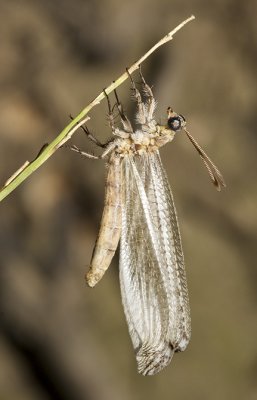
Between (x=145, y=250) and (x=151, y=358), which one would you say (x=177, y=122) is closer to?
(x=145, y=250)

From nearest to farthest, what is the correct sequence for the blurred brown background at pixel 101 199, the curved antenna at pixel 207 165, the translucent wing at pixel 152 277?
the curved antenna at pixel 207 165, the translucent wing at pixel 152 277, the blurred brown background at pixel 101 199

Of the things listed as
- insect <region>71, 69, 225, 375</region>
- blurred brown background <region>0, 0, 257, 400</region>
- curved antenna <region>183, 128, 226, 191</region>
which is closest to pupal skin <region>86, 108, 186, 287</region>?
insect <region>71, 69, 225, 375</region>

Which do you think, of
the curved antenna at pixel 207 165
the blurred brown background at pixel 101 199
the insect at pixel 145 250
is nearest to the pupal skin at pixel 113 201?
the insect at pixel 145 250

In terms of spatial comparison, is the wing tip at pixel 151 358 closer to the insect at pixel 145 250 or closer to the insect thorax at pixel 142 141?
the insect at pixel 145 250

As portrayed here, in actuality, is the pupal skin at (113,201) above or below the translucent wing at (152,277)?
above

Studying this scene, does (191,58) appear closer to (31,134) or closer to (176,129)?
(31,134)

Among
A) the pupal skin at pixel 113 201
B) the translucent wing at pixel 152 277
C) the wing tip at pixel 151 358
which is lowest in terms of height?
the wing tip at pixel 151 358

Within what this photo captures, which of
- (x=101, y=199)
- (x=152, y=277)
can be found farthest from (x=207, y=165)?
(x=101, y=199)

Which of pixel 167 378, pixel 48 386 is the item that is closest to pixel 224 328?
pixel 167 378

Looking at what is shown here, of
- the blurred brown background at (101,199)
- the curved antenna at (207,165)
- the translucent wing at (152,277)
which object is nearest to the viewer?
the curved antenna at (207,165)
